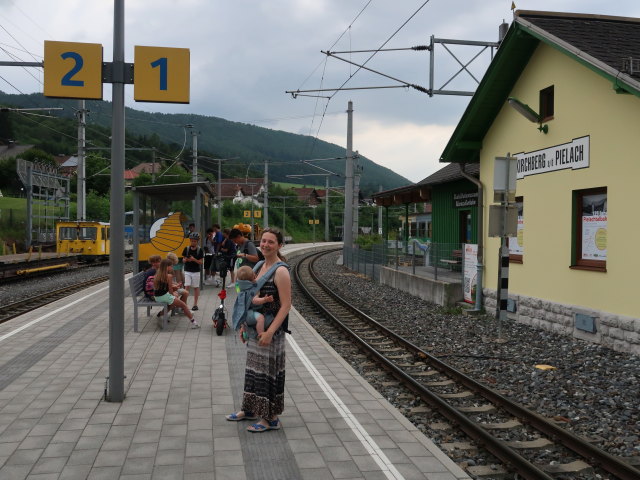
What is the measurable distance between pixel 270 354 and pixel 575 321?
290 inches

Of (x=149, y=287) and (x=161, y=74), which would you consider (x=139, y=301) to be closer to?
(x=149, y=287)

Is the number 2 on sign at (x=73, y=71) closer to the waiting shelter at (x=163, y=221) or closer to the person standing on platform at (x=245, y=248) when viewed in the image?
the person standing on platform at (x=245, y=248)

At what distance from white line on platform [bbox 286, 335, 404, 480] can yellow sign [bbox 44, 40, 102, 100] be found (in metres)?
3.77

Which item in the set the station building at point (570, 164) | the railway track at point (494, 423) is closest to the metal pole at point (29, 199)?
the station building at point (570, 164)

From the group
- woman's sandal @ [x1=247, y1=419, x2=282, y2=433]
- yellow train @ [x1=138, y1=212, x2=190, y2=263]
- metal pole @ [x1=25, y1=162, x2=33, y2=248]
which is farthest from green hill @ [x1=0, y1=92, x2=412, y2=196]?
woman's sandal @ [x1=247, y1=419, x2=282, y2=433]

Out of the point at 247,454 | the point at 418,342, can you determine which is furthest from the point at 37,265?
the point at 247,454

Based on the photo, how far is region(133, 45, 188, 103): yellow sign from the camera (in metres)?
6.19

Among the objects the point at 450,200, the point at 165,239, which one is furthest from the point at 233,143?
the point at 165,239

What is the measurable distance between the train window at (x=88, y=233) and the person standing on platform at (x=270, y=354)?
28.1m

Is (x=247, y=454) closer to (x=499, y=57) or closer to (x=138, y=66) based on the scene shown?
(x=138, y=66)

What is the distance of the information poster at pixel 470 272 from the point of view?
49.0 feet

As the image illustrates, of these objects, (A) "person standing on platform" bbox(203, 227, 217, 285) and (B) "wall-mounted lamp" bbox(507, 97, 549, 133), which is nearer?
(B) "wall-mounted lamp" bbox(507, 97, 549, 133)

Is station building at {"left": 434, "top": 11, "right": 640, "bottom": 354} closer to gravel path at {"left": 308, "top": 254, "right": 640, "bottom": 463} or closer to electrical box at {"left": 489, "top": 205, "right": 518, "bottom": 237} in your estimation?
gravel path at {"left": 308, "top": 254, "right": 640, "bottom": 463}

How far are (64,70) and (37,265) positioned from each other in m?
19.5
